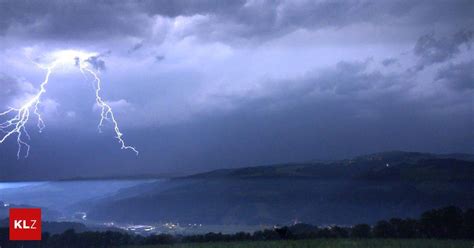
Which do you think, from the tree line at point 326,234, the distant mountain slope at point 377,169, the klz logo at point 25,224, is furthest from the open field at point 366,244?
the distant mountain slope at point 377,169

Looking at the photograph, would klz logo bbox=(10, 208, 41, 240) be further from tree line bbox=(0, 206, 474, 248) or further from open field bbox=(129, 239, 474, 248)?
open field bbox=(129, 239, 474, 248)

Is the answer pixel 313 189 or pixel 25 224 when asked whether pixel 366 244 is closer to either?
pixel 25 224

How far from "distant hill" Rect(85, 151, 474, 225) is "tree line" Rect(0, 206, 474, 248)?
2046 centimetres

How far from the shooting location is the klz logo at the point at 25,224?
806 inches

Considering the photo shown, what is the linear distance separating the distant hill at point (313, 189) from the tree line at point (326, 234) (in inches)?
806

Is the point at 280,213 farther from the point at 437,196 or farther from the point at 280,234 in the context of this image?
the point at 280,234

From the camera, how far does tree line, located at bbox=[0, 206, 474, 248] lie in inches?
878

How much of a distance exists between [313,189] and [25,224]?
137 ft

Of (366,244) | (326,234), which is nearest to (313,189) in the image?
(326,234)

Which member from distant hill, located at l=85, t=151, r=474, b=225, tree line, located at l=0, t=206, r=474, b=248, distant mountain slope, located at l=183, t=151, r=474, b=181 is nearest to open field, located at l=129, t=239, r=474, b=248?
tree line, located at l=0, t=206, r=474, b=248

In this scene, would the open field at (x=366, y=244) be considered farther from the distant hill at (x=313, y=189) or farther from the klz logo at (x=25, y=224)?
the distant hill at (x=313, y=189)

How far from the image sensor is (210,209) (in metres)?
52.3

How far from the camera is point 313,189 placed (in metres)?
58.1

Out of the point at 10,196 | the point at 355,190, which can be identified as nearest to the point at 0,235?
the point at 10,196
